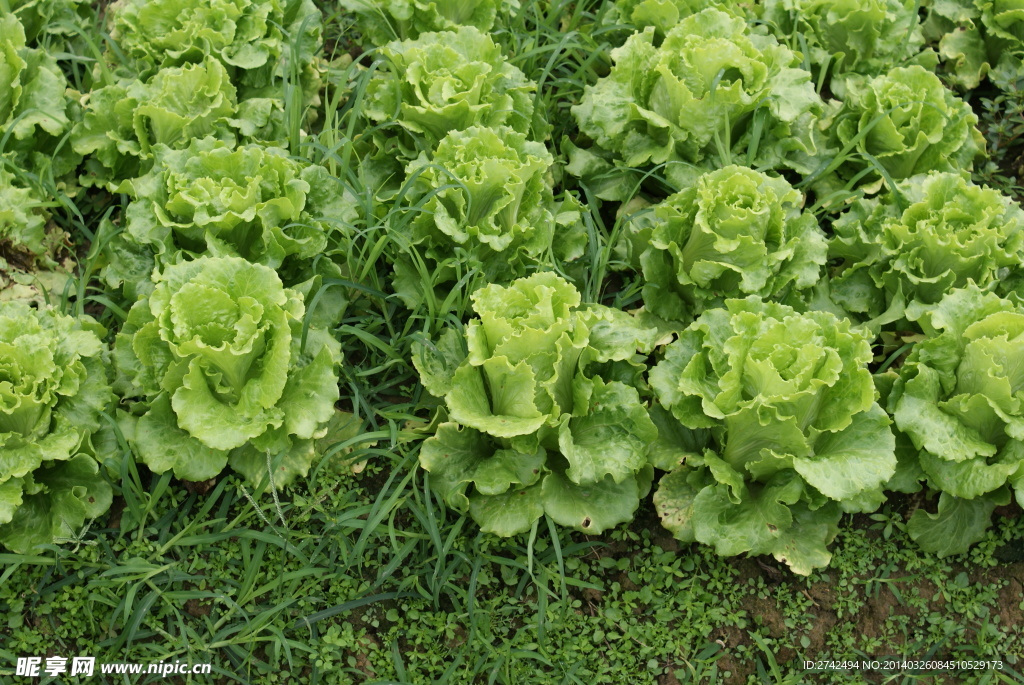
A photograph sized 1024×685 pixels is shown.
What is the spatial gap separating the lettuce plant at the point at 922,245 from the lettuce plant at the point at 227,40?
2.75m

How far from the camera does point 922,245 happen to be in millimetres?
4031

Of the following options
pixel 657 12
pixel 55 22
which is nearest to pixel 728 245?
pixel 657 12

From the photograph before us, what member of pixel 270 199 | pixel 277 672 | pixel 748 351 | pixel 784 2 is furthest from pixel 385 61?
pixel 277 672

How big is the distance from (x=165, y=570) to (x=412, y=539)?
92 centimetres

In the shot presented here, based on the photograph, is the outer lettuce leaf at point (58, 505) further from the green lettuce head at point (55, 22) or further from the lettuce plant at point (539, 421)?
the green lettuce head at point (55, 22)

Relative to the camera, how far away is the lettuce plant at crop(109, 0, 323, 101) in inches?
181

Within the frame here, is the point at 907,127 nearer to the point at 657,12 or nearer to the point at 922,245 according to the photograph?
the point at 922,245

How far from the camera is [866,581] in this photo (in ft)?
12.3

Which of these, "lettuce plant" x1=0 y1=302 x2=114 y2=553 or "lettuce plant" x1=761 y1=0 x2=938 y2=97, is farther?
"lettuce plant" x1=761 y1=0 x2=938 y2=97

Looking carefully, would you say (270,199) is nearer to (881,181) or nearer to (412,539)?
(412,539)

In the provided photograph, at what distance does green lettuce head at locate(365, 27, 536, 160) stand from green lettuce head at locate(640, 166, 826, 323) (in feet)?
2.98

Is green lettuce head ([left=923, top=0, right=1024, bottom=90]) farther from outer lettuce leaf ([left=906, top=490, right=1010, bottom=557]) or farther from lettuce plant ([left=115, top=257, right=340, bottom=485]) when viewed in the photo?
lettuce plant ([left=115, top=257, right=340, bottom=485])

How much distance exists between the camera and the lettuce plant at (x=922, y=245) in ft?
13.1

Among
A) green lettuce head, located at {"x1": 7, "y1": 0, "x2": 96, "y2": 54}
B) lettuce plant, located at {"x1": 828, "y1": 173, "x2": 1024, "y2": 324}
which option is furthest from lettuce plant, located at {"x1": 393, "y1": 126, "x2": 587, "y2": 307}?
green lettuce head, located at {"x1": 7, "y1": 0, "x2": 96, "y2": 54}
